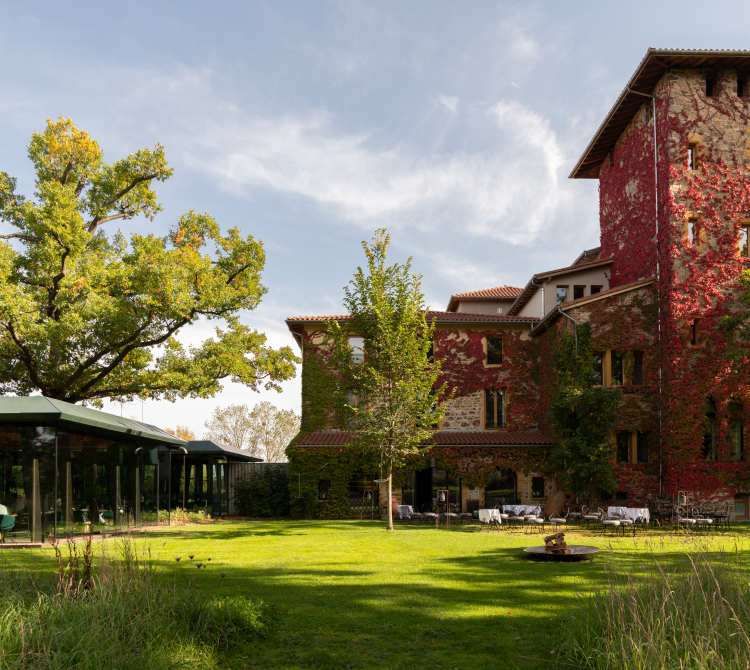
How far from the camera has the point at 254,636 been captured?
652 centimetres

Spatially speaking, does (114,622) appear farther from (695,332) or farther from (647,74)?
(647,74)

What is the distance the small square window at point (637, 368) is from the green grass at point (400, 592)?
8.24m

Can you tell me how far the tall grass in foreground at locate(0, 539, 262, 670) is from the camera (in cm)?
516

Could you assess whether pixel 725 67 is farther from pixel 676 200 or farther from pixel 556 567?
pixel 556 567

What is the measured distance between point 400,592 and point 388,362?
1016 cm

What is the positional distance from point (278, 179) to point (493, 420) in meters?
15.4

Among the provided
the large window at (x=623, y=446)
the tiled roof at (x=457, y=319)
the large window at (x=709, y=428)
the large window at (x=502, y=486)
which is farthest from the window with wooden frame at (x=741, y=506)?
the tiled roof at (x=457, y=319)

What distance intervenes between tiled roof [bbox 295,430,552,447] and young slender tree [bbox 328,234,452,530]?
5344 millimetres

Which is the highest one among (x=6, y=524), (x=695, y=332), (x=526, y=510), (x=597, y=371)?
(x=695, y=332)

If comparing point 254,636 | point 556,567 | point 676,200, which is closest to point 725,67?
point 676,200

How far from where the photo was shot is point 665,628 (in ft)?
17.7

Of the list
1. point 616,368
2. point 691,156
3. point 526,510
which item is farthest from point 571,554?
point 691,156

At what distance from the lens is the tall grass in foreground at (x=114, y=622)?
16.9ft

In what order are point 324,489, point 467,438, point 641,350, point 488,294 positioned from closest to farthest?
point 641,350, point 324,489, point 467,438, point 488,294
